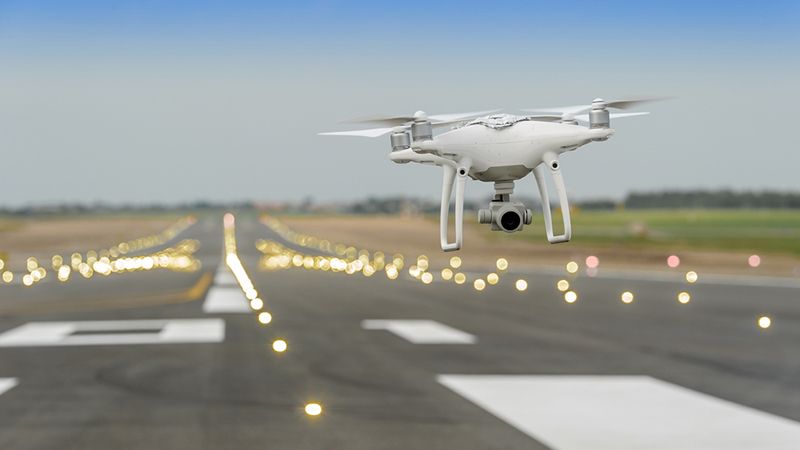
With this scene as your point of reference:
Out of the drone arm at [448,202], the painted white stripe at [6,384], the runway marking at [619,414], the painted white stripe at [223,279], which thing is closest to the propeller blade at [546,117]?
the drone arm at [448,202]

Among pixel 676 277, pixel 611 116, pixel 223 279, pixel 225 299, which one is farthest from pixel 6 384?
pixel 676 277

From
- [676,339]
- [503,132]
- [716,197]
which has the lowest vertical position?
[676,339]

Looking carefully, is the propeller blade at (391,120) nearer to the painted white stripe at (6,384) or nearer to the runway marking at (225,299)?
the painted white stripe at (6,384)

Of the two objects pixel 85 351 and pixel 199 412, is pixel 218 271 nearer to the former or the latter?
pixel 85 351

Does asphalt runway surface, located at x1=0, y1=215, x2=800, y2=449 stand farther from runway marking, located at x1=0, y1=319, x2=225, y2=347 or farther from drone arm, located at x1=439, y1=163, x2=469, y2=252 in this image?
drone arm, located at x1=439, y1=163, x2=469, y2=252

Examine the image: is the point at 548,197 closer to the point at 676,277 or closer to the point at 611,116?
the point at 611,116

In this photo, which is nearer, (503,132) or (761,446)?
(503,132)

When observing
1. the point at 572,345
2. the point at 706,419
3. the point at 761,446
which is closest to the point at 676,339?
the point at 572,345
